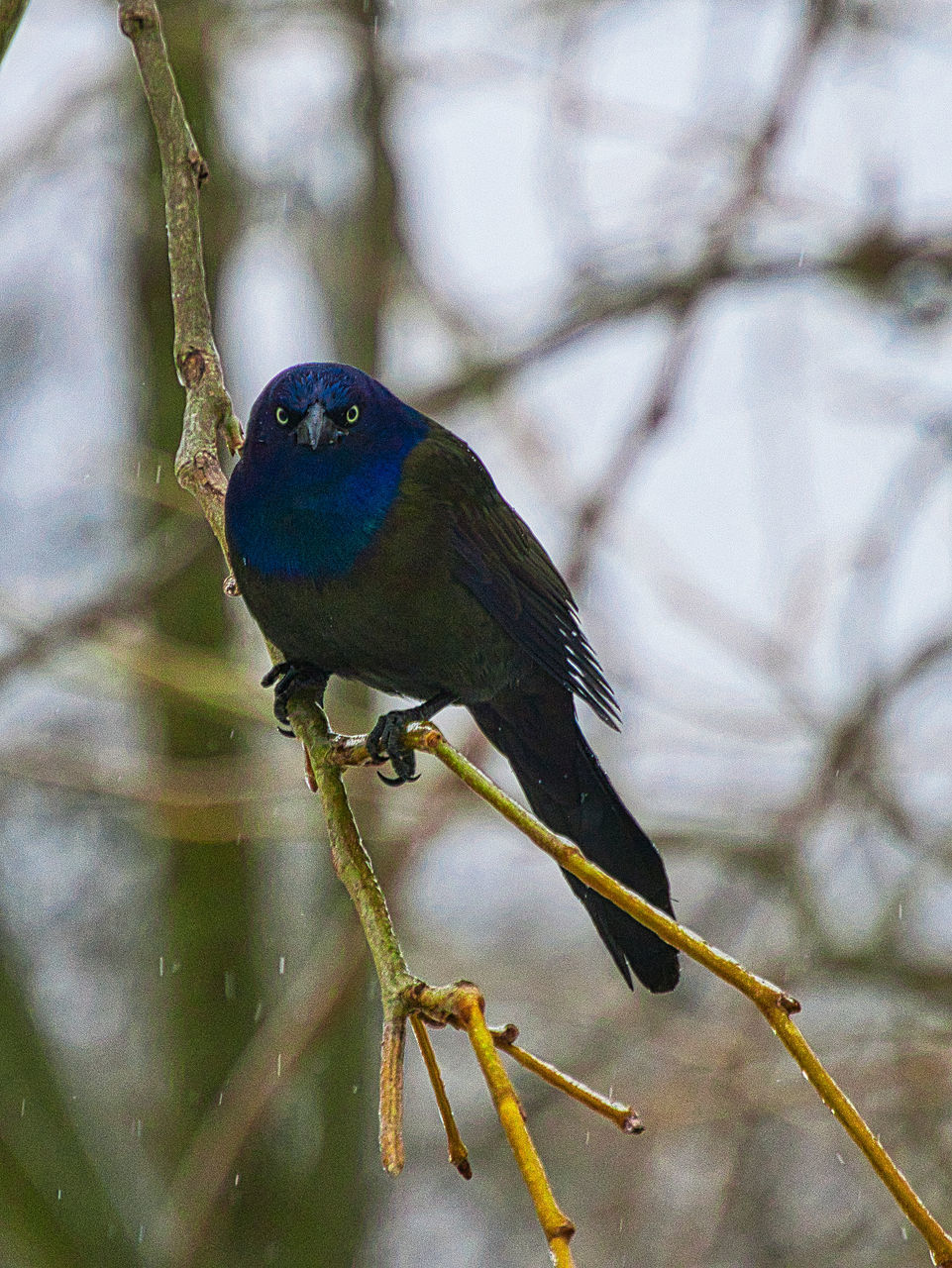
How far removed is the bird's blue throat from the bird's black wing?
16 centimetres

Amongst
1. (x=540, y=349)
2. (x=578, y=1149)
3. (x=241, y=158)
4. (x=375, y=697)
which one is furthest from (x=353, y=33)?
(x=578, y=1149)

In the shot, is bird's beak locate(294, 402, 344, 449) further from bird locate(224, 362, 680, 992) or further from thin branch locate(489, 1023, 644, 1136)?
thin branch locate(489, 1023, 644, 1136)

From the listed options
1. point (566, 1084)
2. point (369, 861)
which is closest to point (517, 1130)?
point (566, 1084)

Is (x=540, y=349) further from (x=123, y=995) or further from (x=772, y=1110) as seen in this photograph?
(x=123, y=995)

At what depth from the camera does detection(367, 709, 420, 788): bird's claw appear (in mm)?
1876

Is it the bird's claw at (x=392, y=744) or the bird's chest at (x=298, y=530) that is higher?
the bird's chest at (x=298, y=530)

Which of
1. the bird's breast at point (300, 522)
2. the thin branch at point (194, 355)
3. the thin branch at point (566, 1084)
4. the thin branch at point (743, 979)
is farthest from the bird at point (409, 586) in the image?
the thin branch at point (566, 1084)

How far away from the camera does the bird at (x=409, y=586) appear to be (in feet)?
7.91

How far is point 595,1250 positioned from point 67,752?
2.96 metres

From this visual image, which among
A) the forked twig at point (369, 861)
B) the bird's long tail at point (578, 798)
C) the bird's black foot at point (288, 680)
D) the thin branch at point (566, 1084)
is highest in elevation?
the forked twig at point (369, 861)

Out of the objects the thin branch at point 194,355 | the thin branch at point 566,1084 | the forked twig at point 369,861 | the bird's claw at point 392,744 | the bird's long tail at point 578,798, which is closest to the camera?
the forked twig at point 369,861

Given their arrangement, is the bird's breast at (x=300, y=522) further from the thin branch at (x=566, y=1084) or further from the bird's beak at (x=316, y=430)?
the thin branch at (x=566, y=1084)

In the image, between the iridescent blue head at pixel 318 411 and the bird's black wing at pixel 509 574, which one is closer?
the iridescent blue head at pixel 318 411

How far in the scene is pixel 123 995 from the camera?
23.0 ft
